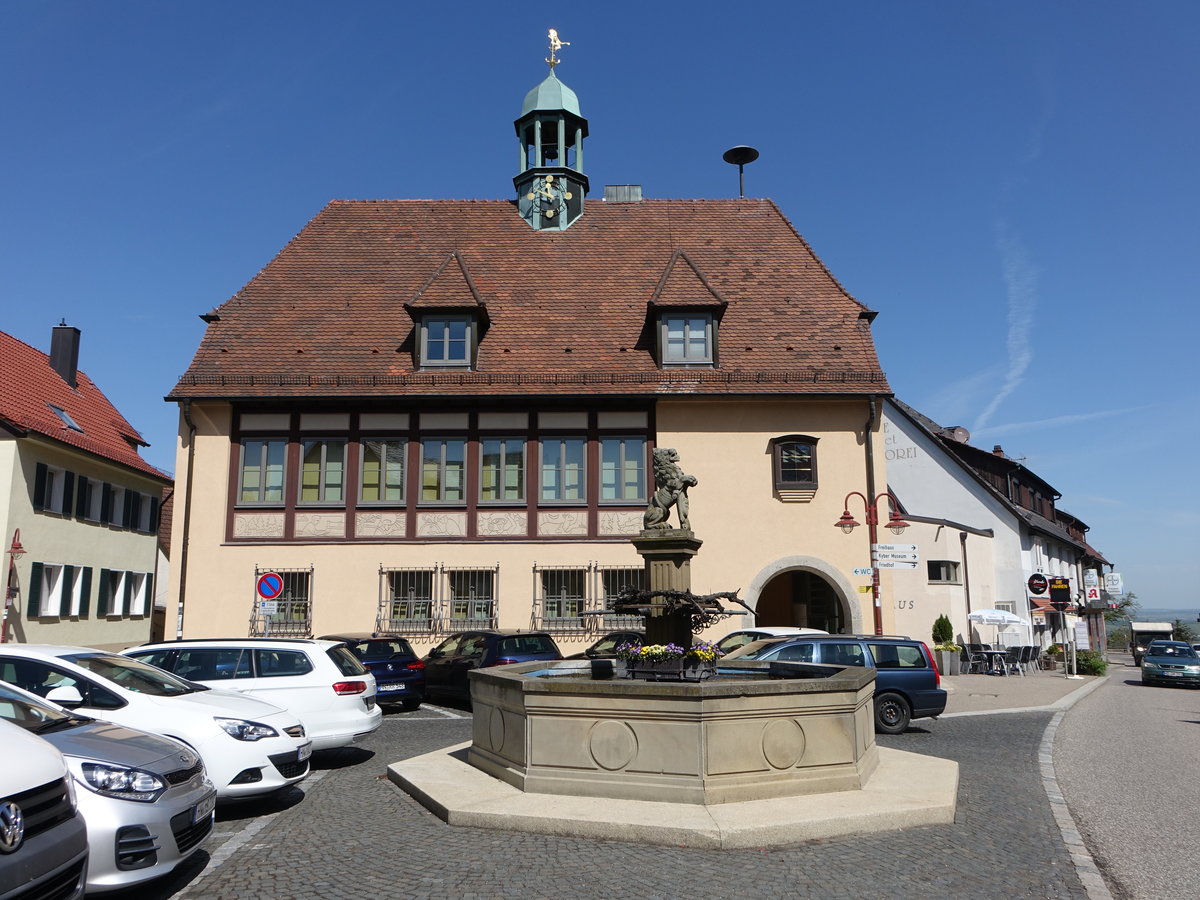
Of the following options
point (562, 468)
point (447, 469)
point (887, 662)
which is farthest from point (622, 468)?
point (887, 662)

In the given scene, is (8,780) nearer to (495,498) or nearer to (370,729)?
(370,729)

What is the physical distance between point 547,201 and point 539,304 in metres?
4.57

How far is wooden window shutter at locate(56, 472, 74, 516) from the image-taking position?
28.9 m

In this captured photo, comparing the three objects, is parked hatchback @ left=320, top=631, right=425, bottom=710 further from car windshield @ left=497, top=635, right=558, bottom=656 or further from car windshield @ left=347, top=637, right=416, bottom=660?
car windshield @ left=497, top=635, right=558, bottom=656

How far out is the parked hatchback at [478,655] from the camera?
59.8ft

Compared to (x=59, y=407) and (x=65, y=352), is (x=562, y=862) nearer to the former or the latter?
(x=59, y=407)

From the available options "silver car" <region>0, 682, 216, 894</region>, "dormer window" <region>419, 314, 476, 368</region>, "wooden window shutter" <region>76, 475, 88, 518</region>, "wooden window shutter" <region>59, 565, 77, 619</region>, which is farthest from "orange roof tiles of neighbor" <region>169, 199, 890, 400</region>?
"silver car" <region>0, 682, 216, 894</region>

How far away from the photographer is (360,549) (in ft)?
78.0

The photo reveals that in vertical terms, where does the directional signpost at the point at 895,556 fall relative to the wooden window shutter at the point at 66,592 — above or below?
above

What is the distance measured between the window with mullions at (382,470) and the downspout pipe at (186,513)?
4147 millimetres

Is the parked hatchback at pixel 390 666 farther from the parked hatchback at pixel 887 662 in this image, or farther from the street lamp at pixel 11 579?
the street lamp at pixel 11 579

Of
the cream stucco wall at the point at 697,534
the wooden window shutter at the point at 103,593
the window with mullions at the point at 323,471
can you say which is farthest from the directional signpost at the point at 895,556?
the wooden window shutter at the point at 103,593

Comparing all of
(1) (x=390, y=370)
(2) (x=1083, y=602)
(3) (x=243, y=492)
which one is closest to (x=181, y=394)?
(3) (x=243, y=492)

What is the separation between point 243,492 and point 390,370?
4.66 m
